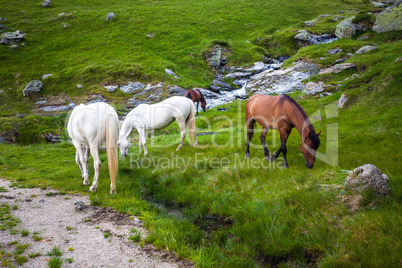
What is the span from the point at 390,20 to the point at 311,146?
3148cm

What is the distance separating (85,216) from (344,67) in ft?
79.3

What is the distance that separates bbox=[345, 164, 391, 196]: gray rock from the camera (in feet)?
15.2

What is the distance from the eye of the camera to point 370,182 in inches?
184

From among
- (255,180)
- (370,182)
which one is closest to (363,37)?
(255,180)

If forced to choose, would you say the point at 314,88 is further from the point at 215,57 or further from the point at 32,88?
the point at 32,88

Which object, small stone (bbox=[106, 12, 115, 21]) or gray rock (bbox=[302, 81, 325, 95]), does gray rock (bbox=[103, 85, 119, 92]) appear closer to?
gray rock (bbox=[302, 81, 325, 95])

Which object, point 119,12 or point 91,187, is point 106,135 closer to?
point 91,187

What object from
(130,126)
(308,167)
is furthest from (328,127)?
(130,126)

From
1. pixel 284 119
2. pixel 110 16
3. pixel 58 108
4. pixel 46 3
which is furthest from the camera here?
pixel 46 3

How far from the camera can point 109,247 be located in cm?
431

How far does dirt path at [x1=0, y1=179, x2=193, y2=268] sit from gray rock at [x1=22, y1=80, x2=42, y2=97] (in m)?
24.9

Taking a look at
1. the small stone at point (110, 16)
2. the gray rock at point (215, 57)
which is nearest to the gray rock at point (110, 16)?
the small stone at point (110, 16)

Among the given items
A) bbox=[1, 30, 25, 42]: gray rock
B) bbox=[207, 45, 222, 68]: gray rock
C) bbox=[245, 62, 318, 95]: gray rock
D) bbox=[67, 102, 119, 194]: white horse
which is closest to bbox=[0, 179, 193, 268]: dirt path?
bbox=[67, 102, 119, 194]: white horse

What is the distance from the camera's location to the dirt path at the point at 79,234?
3934mm
